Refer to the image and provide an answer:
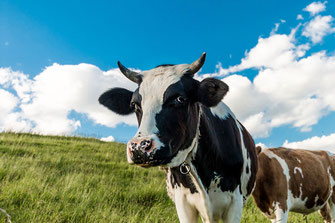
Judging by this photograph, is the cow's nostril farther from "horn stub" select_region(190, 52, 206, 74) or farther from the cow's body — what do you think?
"horn stub" select_region(190, 52, 206, 74)

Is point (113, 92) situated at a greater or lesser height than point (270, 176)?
greater

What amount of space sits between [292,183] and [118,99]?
396 centimetres

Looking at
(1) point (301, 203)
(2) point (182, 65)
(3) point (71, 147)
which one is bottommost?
(1) point (301, 203)

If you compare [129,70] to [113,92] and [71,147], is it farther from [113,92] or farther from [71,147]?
[71,147]

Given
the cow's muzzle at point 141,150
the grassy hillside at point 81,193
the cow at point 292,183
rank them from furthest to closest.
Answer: the cow at point 292,183, the grassy hillside at point 81,193, the cow's muzzle at point 141,150

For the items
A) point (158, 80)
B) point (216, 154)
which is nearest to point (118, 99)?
point (158, 80)

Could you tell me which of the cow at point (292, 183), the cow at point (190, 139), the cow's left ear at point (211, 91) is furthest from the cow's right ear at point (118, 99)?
the cow at point (292, 183)

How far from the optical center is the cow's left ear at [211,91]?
9.43 ft

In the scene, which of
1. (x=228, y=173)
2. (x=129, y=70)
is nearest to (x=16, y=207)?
(x=129, y=70)

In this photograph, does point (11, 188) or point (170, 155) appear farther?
point (11, 188)

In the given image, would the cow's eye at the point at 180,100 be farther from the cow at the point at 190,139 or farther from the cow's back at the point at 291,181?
the cow's back at the point at 291,181

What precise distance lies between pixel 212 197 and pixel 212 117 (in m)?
0.96

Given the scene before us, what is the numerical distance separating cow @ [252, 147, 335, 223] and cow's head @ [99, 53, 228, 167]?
9.76 feet

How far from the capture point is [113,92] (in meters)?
3.62
